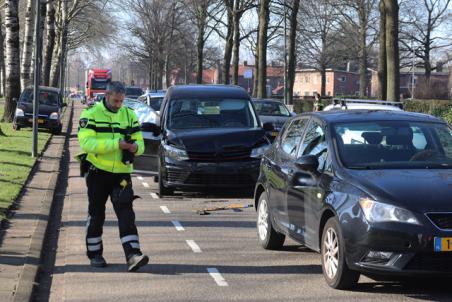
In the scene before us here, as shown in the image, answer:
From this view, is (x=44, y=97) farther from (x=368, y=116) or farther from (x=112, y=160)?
(x=368, y=116)

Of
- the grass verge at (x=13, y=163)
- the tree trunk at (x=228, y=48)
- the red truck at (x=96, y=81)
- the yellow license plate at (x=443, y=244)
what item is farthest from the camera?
the red truck at (x=96, y=81)

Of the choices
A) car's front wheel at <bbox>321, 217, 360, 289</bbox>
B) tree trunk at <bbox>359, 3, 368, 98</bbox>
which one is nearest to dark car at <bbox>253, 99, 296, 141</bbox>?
car's front wheel at <bbox>321, 217, 360, 289</bbox>

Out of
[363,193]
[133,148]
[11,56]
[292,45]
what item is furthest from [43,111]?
[363,193]

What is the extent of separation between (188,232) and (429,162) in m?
3.72

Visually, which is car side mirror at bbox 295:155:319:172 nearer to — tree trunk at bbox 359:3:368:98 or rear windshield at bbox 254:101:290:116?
rear windshield at bbox 254:101:290:116

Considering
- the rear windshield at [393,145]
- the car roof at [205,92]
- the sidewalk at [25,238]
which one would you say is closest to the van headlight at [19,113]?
the sidewalk at [25,238]

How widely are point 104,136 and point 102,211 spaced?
0.77 meters

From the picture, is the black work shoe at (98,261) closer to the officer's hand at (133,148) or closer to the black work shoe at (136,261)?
the black work shoe at (136,261)

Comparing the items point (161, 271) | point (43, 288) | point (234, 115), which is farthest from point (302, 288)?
point (234, 115)

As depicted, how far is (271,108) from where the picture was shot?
997 inches

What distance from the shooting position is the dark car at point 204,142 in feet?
41.4

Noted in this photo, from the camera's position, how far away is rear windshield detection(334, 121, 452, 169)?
23.0 feet

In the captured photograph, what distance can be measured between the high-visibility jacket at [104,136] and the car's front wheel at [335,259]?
2.07m

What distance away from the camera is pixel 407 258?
19.7 feet
